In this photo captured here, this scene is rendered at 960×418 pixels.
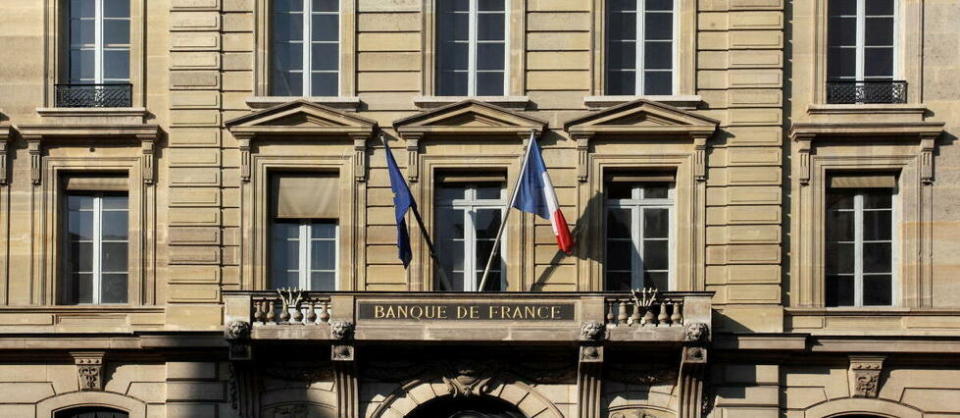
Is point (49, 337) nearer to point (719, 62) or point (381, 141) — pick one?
point (381, 141)

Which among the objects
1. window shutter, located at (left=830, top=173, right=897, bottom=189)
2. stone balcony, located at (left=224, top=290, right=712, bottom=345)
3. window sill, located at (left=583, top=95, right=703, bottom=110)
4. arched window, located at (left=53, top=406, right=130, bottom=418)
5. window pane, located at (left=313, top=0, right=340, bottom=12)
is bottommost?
arched window, located at (left=53, top=406, right=130, bottom=418)

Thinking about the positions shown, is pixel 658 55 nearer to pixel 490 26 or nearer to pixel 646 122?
pixel 646 122

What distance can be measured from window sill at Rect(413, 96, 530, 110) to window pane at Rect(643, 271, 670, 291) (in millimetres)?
3175

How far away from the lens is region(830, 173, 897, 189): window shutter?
29000 millimetres

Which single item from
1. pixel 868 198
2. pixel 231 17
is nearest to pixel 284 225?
pixel 231 17

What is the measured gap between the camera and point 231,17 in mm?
29266

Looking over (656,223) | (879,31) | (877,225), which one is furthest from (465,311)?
(879,31)

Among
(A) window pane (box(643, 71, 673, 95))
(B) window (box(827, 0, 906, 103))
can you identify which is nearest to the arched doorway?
(A) window pane (box(643, 71, 673, 95))

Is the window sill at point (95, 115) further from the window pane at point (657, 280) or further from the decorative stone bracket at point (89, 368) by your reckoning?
the window pane at point (657, 280)

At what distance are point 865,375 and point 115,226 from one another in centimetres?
1156

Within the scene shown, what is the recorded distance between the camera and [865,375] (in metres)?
28.3

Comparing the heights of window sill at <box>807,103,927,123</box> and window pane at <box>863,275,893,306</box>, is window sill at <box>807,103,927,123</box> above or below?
above

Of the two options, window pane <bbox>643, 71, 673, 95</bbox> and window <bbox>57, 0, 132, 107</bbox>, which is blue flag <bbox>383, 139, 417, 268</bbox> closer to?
window pane <bbox>643, 71, 673, 95</bbox>

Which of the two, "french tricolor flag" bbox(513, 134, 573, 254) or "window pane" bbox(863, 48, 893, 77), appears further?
"window pane" bbox(863, 48, 893, 77)
